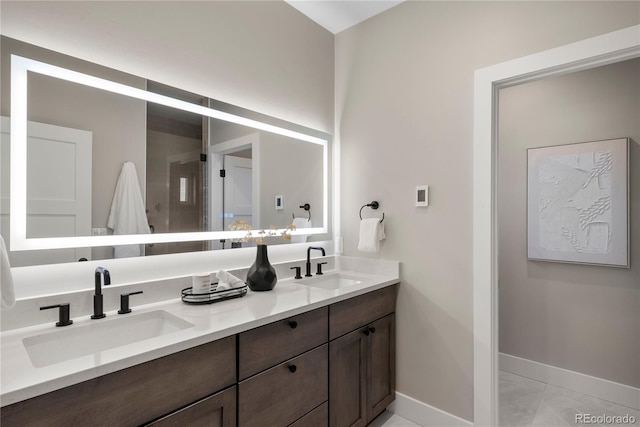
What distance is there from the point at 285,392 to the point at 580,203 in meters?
2.45

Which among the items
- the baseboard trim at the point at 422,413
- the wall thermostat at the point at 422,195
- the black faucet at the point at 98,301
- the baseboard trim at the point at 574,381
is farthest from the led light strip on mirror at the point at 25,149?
the baseboard trim at the point at 574,381

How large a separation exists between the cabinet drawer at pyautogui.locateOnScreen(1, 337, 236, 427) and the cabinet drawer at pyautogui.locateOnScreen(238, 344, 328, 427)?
13 centimetres

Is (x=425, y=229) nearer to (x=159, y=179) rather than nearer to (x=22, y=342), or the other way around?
(x=159, y=179)

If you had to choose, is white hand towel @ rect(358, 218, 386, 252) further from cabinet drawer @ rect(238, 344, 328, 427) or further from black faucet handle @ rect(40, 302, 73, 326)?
black faucet handle @ rect(40, 302, 73, 326)

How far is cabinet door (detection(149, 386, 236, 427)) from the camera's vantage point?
3.37 feet

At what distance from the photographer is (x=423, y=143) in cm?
207

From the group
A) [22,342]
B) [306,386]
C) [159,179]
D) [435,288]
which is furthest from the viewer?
[435,288]

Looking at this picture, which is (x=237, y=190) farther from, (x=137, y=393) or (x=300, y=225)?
(x=137, y=393)

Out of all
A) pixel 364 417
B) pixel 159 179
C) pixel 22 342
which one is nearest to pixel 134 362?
pixel 22 342

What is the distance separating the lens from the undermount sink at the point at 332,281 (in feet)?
6.95

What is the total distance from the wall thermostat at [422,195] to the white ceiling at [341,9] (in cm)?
126

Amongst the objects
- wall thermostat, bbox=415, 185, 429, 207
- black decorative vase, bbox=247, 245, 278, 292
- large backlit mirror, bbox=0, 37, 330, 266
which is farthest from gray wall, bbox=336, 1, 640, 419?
black decorative vase, bbox=247, 245, 278, 292

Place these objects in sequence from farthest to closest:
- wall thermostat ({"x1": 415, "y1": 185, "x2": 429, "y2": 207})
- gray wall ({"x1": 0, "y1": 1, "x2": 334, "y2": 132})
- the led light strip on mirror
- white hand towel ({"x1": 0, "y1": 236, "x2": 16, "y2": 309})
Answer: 1. wall thermostat ({"x1": 415, "y1": 185, "x2": 429, "y2": 207})
2. gray wall ({"x1": 0, "y1": 1, "x2": 334, "y2": 132})
3. the led light strip on mirror
4. white hand towel ({"x1": 0, "y1": 236, "x2": 16, "y2": 309})

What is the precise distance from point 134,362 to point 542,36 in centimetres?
224
